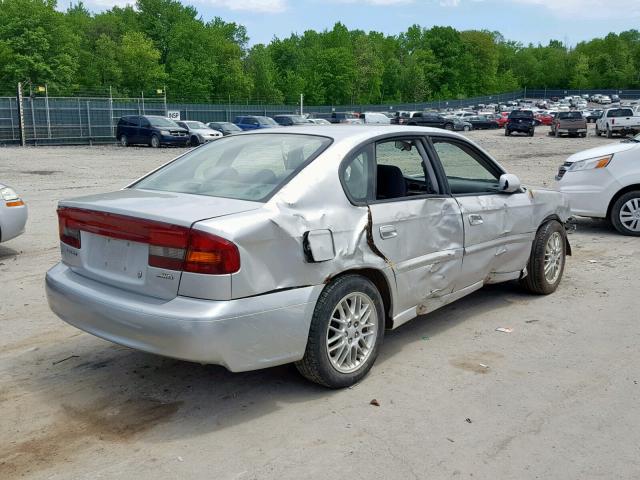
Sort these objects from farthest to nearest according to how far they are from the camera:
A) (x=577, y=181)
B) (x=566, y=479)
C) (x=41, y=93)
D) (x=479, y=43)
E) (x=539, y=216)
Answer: (x=479, y=43) → (x=41, y=93) → (x=577, y=181) → (x=539, y=216) → (x=566, y=479)

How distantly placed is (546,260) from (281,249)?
341 centimetres

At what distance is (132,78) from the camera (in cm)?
8256

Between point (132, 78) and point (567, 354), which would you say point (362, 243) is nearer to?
point (567, 354)

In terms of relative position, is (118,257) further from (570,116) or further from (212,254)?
(570,116)

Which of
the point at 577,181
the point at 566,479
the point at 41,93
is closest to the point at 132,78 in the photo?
the point at 41,93

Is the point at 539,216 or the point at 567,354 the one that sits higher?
the point at 539,216

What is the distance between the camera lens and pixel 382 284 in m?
4.54

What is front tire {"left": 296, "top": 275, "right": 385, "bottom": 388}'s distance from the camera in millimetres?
4020

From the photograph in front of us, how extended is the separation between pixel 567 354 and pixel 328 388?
188 centimetres

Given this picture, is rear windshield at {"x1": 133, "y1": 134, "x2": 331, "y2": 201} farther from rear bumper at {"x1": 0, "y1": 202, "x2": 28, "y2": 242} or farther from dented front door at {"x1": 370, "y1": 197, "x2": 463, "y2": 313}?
rear bumper at {"x1": 0, "y1": 202, "x2": 28, "y2": 242}

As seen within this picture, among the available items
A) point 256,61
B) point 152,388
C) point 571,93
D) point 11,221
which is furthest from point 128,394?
point 571,93

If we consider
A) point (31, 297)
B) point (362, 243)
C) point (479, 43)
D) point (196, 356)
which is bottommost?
point (31, 297)

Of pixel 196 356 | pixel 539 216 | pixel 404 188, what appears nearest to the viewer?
pixel 196 356

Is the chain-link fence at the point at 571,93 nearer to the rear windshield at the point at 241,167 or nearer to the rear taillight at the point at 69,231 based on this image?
the rear windshield at the point at 241,167
